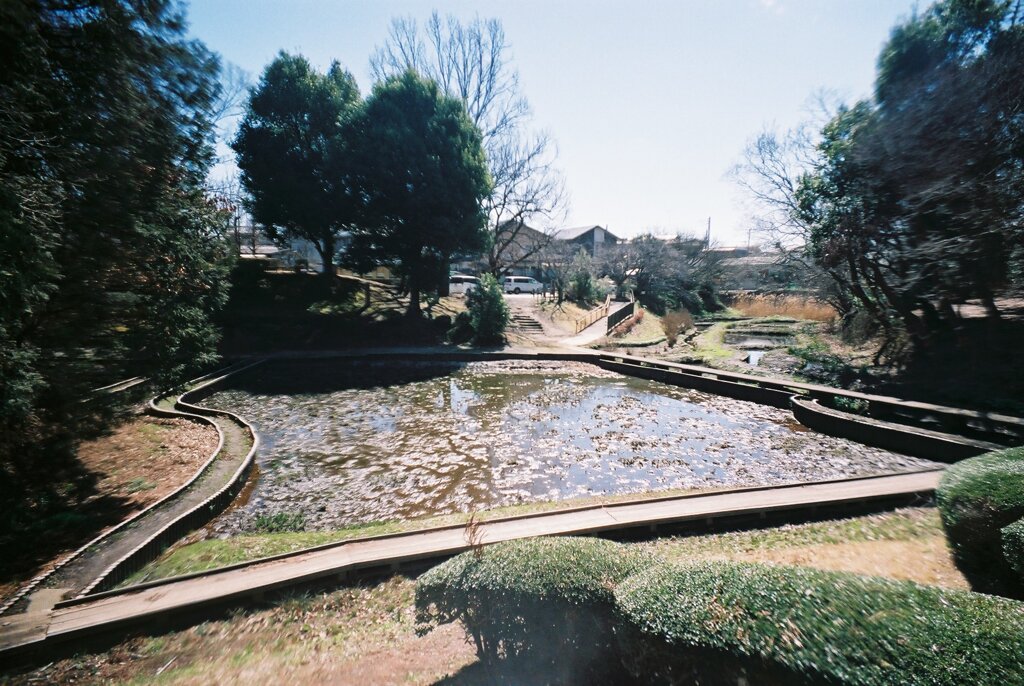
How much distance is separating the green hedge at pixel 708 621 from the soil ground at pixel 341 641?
→ 0.68 meters

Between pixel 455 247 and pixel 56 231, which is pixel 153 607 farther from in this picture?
pixel 455 247

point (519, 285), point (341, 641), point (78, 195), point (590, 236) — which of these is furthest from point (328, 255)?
point (590, 236)

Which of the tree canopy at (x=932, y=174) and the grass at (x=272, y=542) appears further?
the tree canopy at (x=932, y=174)

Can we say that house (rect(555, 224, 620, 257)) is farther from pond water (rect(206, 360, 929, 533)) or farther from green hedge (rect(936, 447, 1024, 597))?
green hedge (rect(936, 447, 1024, 597))

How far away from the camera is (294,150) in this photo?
81.2 feet

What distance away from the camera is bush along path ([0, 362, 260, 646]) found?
4.29 meters

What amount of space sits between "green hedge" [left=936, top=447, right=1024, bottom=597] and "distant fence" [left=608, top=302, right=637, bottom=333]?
2307 centimetres

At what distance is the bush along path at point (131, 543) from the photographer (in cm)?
429

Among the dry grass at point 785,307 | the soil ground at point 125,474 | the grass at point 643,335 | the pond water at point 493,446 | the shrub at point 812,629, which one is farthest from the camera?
the dry grass at point 785,307

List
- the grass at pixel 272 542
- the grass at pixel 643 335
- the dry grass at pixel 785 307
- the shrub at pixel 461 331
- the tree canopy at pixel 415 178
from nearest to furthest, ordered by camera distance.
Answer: the grass at pixel 272 542, the tree canopy at pixel 415 178, the shrub at pixel 461 331, the grass at pixel 643 335, the dry grass at pixel 785 307

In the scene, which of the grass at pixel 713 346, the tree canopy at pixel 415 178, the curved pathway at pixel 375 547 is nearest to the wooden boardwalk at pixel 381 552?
the curved pathway at pixel 375 547

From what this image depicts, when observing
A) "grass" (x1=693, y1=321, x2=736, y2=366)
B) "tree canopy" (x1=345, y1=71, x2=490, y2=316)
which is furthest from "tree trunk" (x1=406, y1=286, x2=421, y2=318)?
"grass" (x1=693, y1=321, x2=736, y2=366)

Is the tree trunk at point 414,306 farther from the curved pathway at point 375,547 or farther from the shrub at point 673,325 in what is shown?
the curved pathway at point 375,547

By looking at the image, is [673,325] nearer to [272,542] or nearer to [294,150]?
[272,542]
